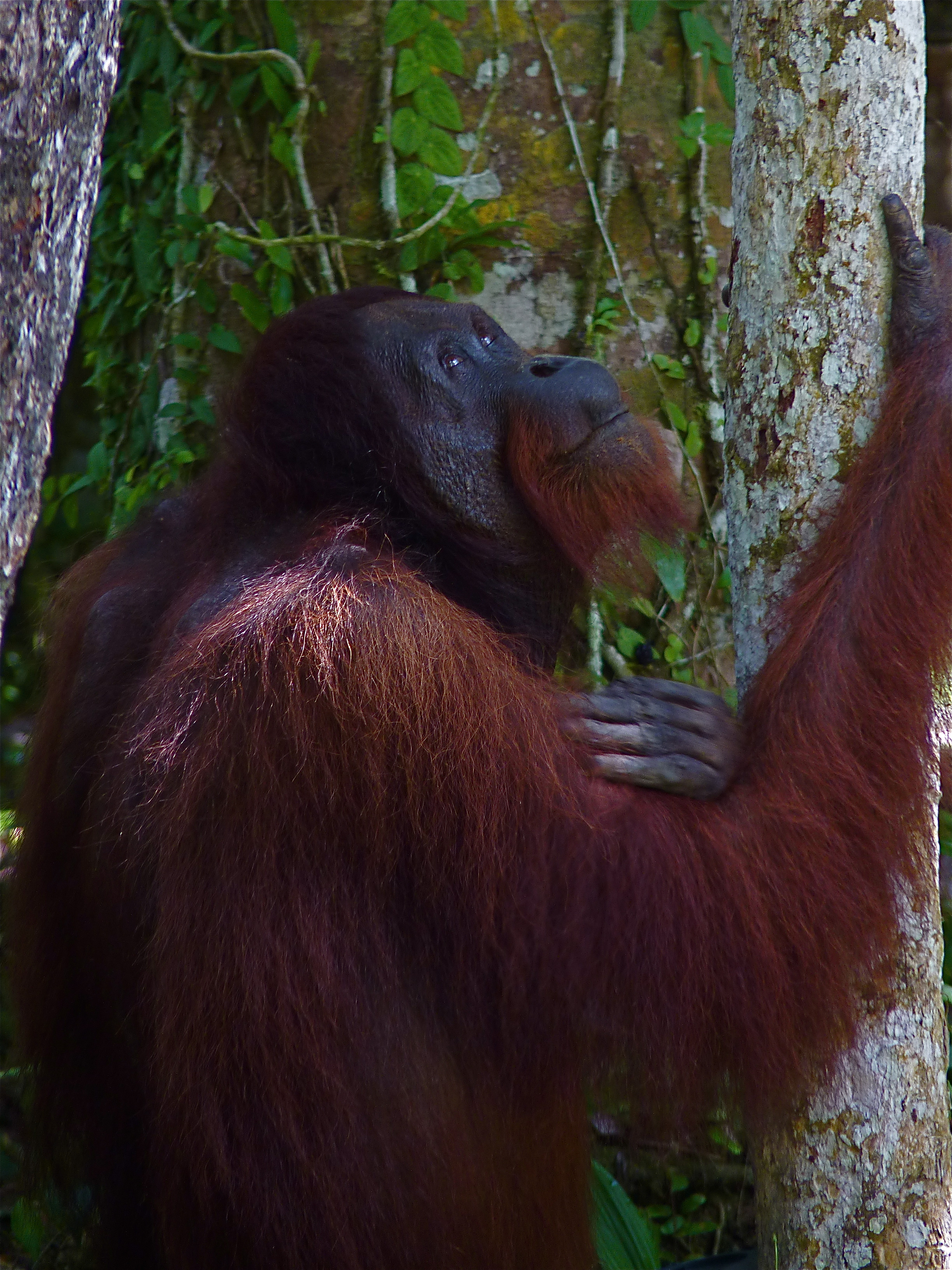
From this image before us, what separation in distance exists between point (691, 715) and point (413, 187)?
1960 millimetres

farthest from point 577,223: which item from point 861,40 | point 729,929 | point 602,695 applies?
point 729,929

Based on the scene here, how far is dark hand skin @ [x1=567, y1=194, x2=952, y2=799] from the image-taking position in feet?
7.01

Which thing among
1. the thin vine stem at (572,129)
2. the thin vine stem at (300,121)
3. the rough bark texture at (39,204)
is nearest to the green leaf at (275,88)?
the thin vine stem at (300,121)

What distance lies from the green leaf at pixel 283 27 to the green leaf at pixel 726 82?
115 centimetres

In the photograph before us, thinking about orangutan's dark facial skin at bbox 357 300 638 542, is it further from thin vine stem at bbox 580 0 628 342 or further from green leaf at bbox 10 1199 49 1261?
green leaf at bbox 10 1199 49 1261

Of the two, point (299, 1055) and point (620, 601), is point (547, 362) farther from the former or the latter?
point (299, 1055)

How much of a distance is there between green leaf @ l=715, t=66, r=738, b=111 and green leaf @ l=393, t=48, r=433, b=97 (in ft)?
2.54

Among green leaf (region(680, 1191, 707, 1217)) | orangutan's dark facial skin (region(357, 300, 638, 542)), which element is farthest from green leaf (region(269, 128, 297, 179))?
green leaf (region(680, 1191, 707, 1217))

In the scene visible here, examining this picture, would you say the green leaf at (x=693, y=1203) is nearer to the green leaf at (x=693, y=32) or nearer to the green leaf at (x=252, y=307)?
the green leaf at (x=252, y=307)

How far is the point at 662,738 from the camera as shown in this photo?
214cm

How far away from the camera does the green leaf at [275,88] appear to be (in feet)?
11.8

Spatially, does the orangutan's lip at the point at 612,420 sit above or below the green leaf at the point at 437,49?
below

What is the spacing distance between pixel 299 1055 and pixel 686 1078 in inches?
23.9

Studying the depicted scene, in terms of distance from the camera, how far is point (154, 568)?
8.70 ft
